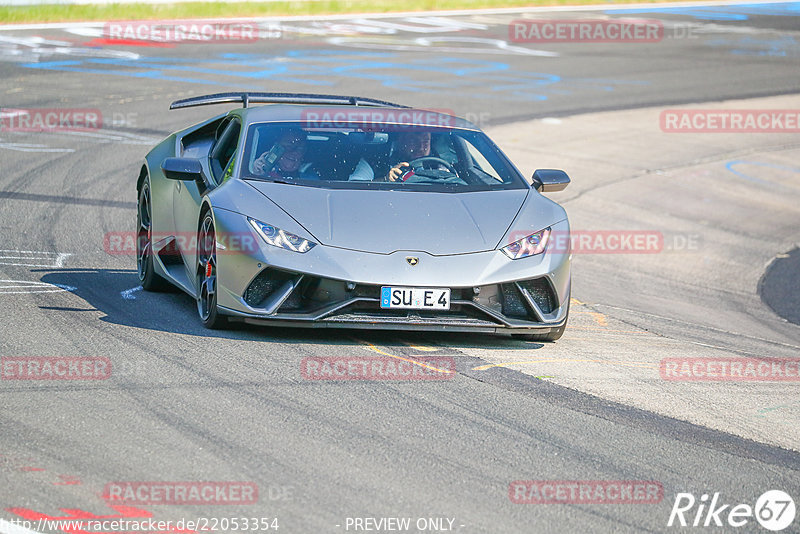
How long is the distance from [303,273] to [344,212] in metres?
0.54

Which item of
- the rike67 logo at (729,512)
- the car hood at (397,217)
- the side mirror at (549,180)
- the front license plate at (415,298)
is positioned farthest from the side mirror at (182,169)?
the rike67 logo at (729,512)

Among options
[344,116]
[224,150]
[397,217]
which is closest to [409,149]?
[344,116]

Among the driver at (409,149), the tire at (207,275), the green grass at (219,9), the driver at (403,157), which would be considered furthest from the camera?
the green grass at (219,9)

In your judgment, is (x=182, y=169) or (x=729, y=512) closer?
(x=729, y=512)

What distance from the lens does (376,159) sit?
7738 mm

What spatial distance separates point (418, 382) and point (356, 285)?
80 centimetres

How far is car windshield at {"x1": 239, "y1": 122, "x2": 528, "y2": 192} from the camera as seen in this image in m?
7.47

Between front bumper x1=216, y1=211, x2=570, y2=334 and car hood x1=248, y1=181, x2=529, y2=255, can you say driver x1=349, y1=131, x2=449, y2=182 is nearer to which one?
car hood x1=248, y1=181, x2=529, y2=255

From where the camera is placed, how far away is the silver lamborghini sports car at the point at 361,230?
6602 mm

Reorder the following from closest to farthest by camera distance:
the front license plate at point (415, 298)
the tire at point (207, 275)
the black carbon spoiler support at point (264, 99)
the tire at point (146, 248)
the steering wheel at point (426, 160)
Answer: the front license plate at point (415, 298) < the tire at point (207, 275) < the steering wheel at point (426, 160) < the tire at point (146, 248) < the black carbon spoiler support at point (264, 99)

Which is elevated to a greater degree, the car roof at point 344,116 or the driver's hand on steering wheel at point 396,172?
the car roof at point 344,116

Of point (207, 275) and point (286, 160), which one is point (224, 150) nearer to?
point (286, 160)

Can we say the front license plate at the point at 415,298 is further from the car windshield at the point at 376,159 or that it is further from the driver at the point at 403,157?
the driver at the point at 403,157

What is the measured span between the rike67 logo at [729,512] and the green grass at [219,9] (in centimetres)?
2352
